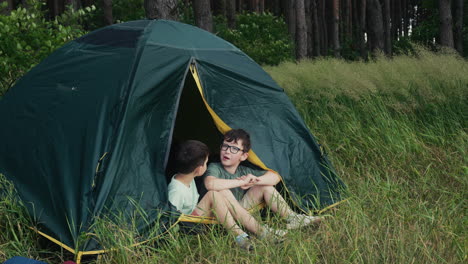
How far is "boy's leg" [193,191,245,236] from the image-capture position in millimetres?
3812

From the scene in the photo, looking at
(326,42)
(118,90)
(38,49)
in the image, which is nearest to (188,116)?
(118,90)

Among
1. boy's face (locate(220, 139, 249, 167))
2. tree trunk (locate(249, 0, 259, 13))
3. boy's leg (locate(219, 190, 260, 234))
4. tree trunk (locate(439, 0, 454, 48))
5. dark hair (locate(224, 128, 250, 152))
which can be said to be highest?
tree trunk (locate(249, 0, 259, 13))

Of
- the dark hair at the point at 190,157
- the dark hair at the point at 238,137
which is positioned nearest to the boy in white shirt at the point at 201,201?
the dark hair at the point at 190,157

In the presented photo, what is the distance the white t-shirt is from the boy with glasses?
0.47 feet

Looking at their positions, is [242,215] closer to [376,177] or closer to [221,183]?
[221,183]

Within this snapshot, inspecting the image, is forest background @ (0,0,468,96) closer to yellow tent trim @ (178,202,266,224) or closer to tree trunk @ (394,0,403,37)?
tree trunk @ (394,0,403,37)

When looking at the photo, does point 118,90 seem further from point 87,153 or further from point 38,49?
point 38,49

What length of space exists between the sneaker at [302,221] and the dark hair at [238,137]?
0.65 metres

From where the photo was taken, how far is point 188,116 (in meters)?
5.50

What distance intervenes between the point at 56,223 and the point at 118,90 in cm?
103

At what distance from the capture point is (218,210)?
12.9ft

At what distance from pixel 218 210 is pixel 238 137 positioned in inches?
24.9

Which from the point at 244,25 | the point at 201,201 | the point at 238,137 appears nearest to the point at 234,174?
the point at 238,137

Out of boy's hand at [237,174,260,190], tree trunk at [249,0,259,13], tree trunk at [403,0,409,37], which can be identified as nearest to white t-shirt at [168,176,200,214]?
boy's hand at [237,174,260,190]
